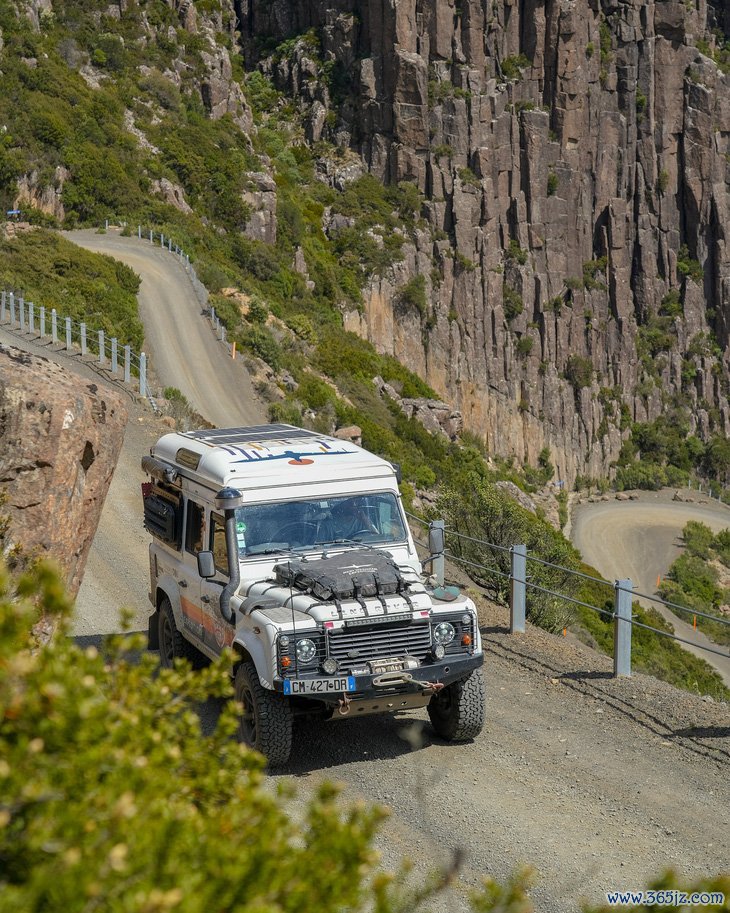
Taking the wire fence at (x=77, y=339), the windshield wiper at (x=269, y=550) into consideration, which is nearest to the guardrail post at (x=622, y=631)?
the windshield wiper at (x=269, y=550)

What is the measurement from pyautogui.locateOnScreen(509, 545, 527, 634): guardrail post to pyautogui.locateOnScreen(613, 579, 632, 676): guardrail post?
1.67 meters

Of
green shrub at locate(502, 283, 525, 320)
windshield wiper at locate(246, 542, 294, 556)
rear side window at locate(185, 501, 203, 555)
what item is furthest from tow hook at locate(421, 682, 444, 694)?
green shrub at locate(502, 283, 525, 320)

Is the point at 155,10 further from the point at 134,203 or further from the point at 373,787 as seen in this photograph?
the point at 373,787

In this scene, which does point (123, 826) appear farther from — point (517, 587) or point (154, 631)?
point (517, 587)

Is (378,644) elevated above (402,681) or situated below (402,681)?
above

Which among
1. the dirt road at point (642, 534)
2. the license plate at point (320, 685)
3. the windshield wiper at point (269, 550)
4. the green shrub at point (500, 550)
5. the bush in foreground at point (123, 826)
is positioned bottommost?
the dirt road at point (642, 534)

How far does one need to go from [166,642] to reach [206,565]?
2.21 meters

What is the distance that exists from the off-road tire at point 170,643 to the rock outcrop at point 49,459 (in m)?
1.62

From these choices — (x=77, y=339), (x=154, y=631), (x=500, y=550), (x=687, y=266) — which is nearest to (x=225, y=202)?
(x=77, y=339)

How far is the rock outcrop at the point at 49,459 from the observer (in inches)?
333

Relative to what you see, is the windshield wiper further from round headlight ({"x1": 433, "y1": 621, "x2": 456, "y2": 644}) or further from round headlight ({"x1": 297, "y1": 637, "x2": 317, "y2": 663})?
round headlight ({"x1": 433, "y1": 621, "x2": 456, "y2": 644})

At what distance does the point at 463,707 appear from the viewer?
9.04 meters

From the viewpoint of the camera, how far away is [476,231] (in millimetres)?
87750

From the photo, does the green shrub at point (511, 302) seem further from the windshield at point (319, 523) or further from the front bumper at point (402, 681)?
the front bumper at point (402, 681)
